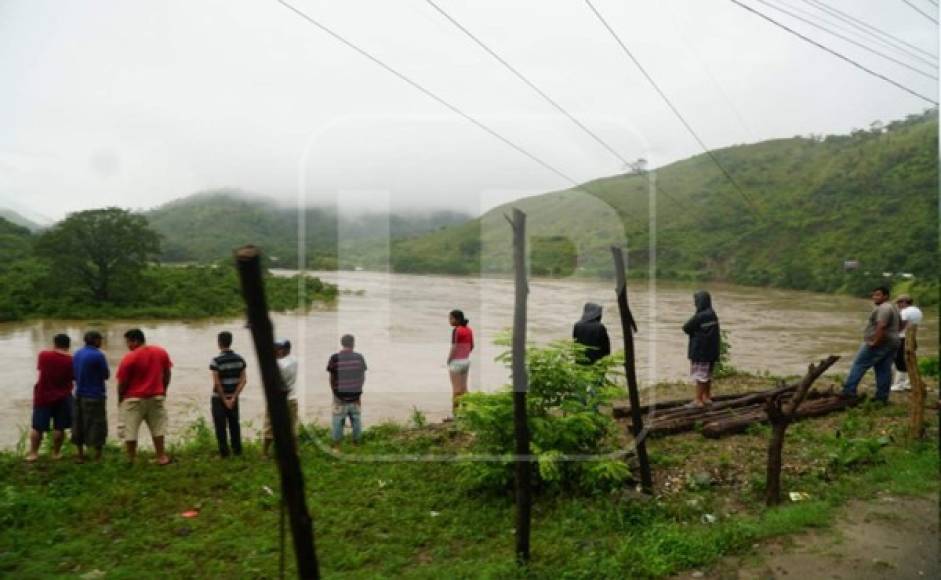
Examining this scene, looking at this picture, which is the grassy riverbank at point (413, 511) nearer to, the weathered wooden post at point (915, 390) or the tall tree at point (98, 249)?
the weathered wooden post at point (915, 390)

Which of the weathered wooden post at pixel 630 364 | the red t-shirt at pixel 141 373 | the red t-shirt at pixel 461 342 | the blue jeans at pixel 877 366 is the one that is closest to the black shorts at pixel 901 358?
the blue jeans at pixel 877 366

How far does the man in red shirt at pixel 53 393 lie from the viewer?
5.93 meters

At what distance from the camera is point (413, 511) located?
16.2 ft

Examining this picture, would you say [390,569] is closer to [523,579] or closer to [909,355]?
[523,579]

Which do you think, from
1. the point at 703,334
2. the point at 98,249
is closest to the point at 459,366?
the point at 703,334

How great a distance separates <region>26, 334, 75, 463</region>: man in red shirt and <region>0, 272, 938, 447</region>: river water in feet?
8.48

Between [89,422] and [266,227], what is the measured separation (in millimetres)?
27956

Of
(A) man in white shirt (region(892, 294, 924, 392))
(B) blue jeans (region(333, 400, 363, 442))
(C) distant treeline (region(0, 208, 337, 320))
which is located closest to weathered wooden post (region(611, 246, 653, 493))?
(B) blue jeans (region(333, 400, 363, 442))

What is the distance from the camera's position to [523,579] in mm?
3717

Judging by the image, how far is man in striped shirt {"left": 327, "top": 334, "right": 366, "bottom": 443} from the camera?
6.27m

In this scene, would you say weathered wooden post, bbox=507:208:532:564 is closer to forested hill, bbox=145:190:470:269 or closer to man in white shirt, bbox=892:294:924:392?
forested hill, bbox=145:190:470:269

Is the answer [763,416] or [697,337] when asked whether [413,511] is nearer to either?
[697,337]

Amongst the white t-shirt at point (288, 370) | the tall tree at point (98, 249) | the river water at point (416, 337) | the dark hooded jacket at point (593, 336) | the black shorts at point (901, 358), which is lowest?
the river water at point (416, 337)

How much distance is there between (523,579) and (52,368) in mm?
4989
